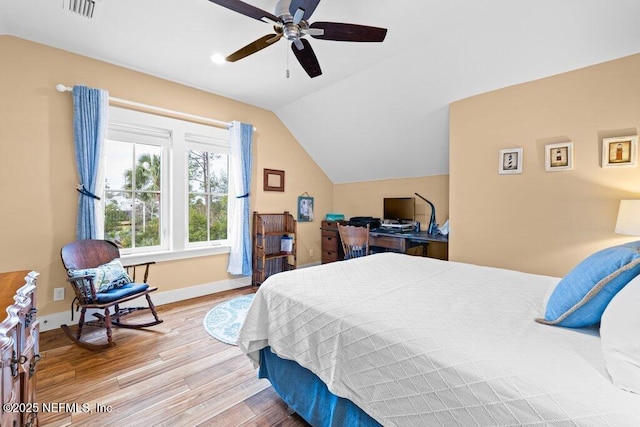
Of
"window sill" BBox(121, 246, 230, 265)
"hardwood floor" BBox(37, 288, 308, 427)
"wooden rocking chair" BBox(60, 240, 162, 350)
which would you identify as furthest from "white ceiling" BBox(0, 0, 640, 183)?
"hardwood floor" BBox(37, 288, 308, 427)

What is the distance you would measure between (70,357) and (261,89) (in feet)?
10.4

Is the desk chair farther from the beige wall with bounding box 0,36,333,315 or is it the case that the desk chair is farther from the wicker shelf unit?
the beige wall with bounding box 0,36,333,315

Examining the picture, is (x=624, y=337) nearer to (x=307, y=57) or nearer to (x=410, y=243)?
(x=307, y=57)

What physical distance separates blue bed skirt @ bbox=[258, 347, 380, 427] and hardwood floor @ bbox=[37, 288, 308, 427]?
0.55 feet

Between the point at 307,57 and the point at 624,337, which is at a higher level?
the point at 307,57

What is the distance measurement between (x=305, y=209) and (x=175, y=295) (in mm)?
2300

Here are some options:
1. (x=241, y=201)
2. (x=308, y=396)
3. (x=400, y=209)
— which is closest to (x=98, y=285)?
(x=241, y=201)

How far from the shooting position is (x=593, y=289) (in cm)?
100

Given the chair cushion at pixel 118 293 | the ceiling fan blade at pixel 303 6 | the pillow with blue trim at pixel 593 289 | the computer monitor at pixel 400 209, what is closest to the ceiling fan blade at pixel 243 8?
the ceiling fan blade at pixel 303 6

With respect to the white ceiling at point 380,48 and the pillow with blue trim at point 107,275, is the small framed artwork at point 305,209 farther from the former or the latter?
the pillow with blue trim at point 107,275

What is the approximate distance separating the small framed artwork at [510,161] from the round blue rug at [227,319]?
2693 mm

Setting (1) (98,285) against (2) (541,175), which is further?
(2) (541,175)

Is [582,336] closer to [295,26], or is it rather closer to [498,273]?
[498,273]

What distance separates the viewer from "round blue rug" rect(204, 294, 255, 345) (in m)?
2.45
